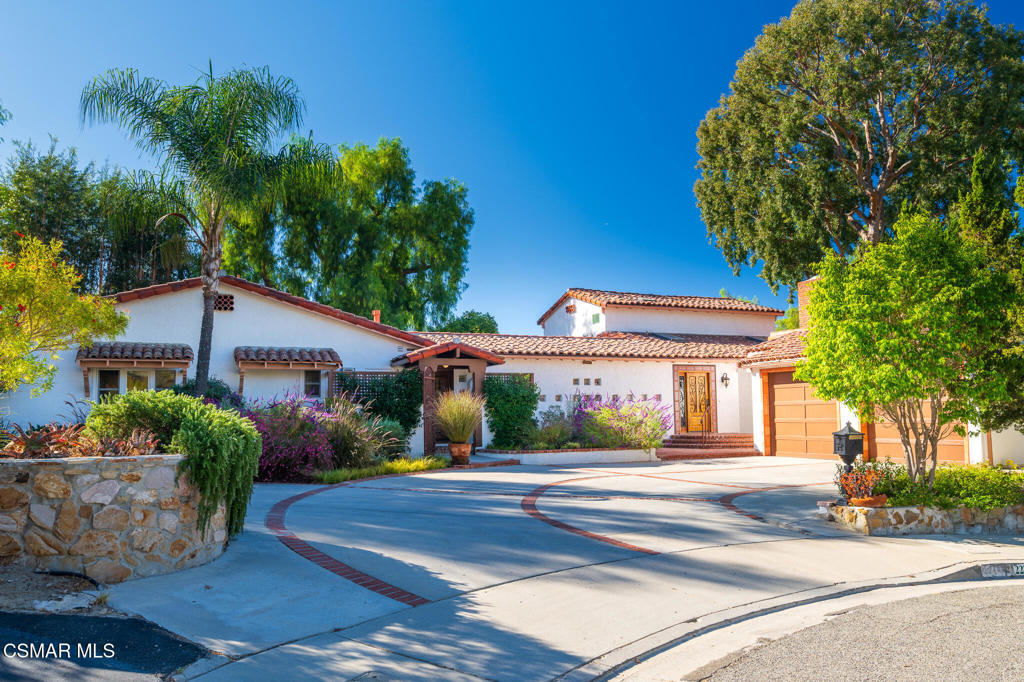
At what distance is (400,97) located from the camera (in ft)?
69.9

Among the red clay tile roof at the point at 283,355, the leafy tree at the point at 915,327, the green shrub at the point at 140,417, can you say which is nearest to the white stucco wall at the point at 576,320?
the red clay tile roof at the point at 283,355

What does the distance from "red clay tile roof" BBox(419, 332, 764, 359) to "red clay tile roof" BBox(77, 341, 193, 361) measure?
781 cm

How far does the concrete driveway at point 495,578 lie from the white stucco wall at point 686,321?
16239 millimetres

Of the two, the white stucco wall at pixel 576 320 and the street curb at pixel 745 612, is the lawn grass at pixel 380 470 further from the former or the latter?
the white stucco wall at pixel 576 320

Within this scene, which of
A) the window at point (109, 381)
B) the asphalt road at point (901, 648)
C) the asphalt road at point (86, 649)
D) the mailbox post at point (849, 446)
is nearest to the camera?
the asphalt road at point (86, 649)

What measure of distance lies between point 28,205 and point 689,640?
95.4 feet

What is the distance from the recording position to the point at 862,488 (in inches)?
361

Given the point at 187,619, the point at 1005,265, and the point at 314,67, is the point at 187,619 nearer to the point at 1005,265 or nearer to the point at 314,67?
the point at 1005,265

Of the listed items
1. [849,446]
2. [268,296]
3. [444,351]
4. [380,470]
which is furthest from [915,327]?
[268,296]

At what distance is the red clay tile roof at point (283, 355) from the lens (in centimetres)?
1733

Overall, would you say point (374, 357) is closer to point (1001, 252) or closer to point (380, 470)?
point (380, 470)

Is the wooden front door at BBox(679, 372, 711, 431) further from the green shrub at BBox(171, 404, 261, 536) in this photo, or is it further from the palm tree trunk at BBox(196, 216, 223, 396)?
the green shrub at BBox(171, 404, 261, 536)

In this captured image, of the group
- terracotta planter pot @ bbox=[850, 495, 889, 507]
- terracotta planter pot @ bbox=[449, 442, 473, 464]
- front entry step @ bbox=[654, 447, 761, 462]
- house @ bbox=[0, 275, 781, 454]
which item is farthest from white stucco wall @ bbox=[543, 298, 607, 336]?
terracotta planter pot @ bbox=[850, 495, 889, 507]

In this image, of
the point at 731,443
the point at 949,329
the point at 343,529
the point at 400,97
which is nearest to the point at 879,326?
the point at 949,329
